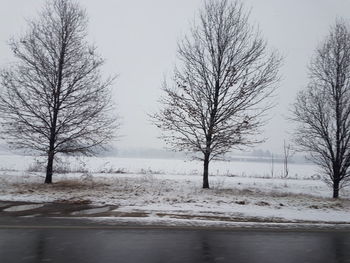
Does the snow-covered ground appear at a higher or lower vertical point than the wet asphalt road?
higher

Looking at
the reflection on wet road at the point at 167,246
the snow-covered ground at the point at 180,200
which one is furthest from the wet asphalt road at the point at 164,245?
the snow-covered ground at the point at 180,200

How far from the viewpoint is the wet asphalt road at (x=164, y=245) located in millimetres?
6102

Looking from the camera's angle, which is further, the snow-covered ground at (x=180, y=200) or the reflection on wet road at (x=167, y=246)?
the snow-covered ground at (x=180, y=200)

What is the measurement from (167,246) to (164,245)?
9 centimetres

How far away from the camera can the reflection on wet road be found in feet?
20.0

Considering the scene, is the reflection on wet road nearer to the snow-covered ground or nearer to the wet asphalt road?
the wet asphalt road

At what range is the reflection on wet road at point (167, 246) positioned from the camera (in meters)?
6.10

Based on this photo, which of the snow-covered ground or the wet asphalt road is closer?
the wet asphalt road

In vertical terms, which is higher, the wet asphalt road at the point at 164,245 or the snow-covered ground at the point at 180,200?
the snow-covered ground at the point at 180,200

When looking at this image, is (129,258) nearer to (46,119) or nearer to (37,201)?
(37,201)

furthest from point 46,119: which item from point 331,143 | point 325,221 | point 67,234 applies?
point 331,143

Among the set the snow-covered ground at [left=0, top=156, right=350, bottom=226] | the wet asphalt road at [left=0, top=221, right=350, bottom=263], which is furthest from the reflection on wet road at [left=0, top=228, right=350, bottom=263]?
the snow-covered ground at [left=0, top=156, right=350, bottom=226]

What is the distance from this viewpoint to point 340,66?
17172 millimetres

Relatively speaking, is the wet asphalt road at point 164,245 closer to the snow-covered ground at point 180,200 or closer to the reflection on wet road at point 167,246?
the reflection on wet road at point 167,246
